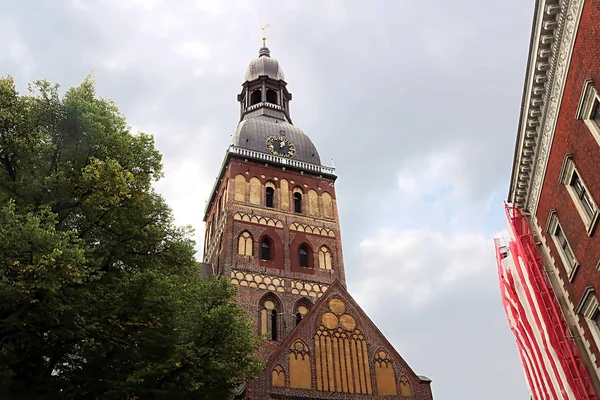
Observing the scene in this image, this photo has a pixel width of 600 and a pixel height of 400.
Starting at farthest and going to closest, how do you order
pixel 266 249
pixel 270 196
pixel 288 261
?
1. pixel 270 196
2. pixel 266 249
3. pixel 288 261

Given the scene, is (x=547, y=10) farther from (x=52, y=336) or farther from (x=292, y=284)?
(x=292, y=284)

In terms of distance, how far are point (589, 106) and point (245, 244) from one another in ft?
76.1

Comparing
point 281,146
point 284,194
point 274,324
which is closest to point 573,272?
point 274,324

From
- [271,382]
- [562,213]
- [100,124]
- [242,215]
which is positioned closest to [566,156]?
[562,213]

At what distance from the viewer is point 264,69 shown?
46.9 meters

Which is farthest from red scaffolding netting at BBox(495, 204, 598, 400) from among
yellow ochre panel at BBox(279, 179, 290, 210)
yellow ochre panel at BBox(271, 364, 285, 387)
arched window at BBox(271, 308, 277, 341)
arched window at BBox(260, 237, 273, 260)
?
yellow ochre panel at BBox(279, 179, 290, 210)

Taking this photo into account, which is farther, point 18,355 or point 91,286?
point 91,286

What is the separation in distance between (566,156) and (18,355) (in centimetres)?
1427

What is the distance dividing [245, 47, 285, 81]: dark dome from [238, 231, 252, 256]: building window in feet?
→ 58.7

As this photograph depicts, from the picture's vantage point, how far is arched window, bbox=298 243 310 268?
3431cm

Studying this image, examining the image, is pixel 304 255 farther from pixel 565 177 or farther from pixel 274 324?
pixel 565 177

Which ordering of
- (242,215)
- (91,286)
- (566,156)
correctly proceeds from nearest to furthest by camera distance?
(91,286)
(566,156)
(242,215)

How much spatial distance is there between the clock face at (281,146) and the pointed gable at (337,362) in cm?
1392

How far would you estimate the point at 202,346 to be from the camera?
13281mm
